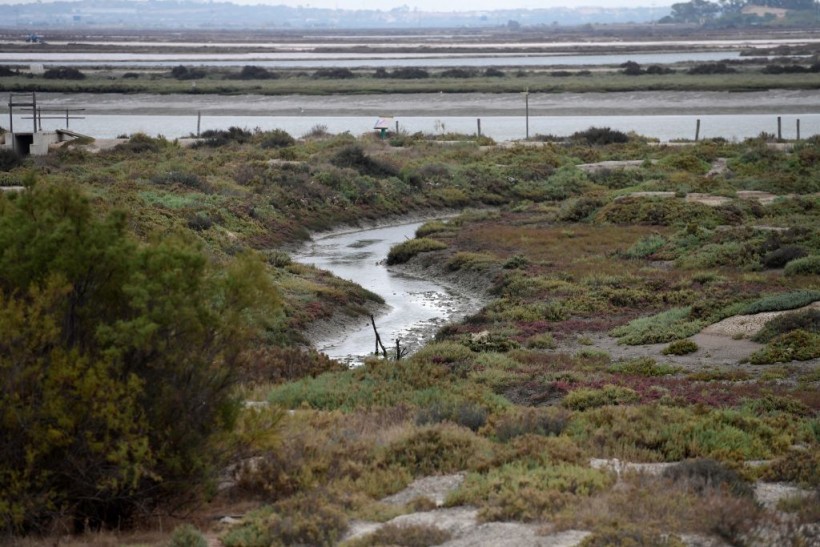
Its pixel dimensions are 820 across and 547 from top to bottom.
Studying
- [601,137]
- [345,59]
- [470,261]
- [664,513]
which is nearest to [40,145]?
[470,261]

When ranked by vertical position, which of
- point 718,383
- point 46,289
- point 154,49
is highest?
point 154,49

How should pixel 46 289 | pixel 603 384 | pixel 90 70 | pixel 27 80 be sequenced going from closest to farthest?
pixel 46 289
pixel 603 384
pixel 27 80
pixel 90 70

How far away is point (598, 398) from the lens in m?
15.2

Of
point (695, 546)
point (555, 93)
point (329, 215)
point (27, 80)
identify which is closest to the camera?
point (695, 546)

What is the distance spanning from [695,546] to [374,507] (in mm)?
2716

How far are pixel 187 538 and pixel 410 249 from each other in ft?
83.9

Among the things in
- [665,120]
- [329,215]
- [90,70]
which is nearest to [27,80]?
[90,70]

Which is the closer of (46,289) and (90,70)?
(46,289)

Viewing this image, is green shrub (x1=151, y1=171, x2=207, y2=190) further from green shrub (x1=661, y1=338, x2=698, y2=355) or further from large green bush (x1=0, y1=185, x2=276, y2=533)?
large green bush (x1=0, y1=185, x2=276, y2=533)

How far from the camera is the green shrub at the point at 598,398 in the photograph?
49.0 ft

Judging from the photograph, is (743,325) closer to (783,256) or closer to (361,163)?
(783,256)

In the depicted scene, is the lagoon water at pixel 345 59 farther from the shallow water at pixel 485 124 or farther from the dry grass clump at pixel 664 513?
the dry grass clump at pixel 664 513

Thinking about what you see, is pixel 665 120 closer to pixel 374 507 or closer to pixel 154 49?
pixel 374 507

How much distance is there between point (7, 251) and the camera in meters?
9.59
